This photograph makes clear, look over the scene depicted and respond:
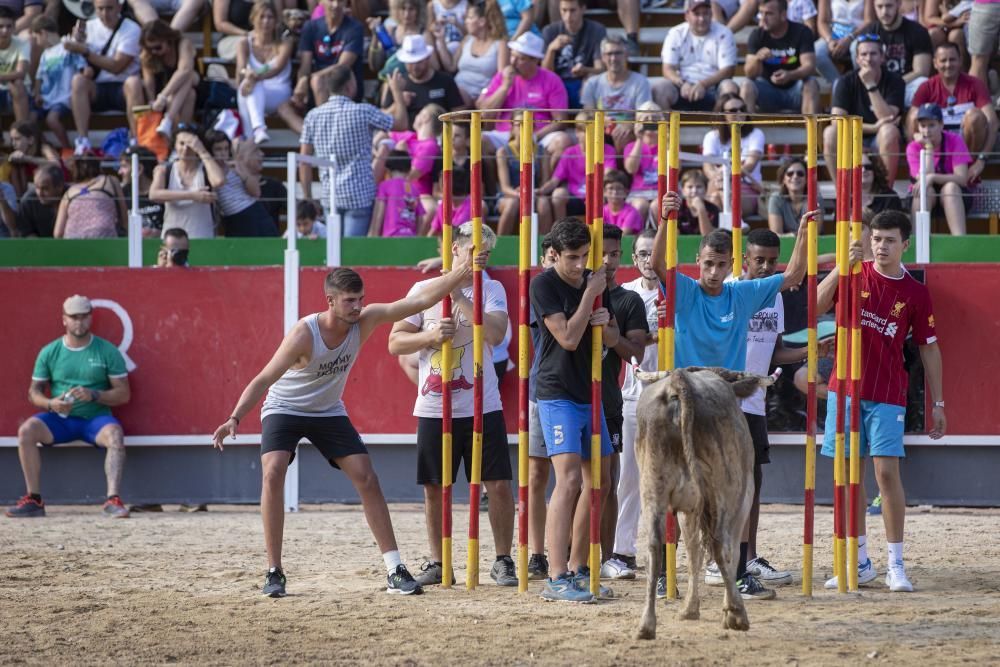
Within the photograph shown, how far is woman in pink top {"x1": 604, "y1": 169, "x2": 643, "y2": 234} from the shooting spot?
1338 cm

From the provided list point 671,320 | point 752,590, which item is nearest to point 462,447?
point 671,320

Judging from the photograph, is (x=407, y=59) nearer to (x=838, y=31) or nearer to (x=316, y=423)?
(x=838, y=31)

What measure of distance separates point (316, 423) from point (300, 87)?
28.9 feet

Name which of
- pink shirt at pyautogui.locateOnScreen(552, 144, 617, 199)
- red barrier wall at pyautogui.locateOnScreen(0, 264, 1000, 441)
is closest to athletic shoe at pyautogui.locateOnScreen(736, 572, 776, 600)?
red barrier wall at pyautogui.locateOnScreen(0, 264, 1000, 441)

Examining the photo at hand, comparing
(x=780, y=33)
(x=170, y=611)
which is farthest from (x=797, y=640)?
(x=780, y=33)

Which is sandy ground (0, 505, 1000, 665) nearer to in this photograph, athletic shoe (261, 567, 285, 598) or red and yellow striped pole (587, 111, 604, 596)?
athletic shoe (261, 567, 285, 598)

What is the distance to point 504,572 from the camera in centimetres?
833

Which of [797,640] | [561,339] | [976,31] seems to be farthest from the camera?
[976,31]

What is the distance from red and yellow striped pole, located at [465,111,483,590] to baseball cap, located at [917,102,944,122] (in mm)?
7088

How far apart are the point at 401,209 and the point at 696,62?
12.2 ft

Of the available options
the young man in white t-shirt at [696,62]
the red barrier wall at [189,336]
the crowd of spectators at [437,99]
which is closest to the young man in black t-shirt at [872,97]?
the crowd of spectators at [437,99]

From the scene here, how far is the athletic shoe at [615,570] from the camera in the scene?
8.52 m

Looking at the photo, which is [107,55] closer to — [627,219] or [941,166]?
[627,219]

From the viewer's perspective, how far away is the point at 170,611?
302 inches
